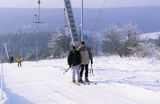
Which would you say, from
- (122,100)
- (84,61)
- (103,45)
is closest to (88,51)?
(84,61)

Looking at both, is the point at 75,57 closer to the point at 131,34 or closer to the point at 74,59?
the point at 74,59

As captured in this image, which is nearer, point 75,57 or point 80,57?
point 75,57

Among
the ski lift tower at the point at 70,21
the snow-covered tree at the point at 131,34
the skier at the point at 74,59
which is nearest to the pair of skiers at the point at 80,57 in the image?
the skier at the point at 74,59

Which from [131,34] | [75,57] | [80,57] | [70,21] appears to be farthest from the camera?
[131,34]

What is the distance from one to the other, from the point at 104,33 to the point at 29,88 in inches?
3548

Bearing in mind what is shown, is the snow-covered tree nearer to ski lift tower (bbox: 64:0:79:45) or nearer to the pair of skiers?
ski lift tower (bbox: 64:0:79:45)

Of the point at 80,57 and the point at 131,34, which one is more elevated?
the point at 131,34

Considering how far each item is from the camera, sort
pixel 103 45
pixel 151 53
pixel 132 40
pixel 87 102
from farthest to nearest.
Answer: pixel 103 45
pixel 132 40
pixel 151 53
pixel 87 102

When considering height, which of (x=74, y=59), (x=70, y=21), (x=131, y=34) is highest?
(x=70, y=21)

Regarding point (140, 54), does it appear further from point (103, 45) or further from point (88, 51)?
point (103, 45)

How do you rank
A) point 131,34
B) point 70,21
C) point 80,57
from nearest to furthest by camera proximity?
point 80,57, point 70,21, point 131,34

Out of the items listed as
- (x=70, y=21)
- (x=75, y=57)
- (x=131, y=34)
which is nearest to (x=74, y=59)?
(x=75, y=57)

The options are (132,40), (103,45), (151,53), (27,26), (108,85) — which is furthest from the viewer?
(27,26)

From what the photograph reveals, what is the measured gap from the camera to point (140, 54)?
44.2 m
